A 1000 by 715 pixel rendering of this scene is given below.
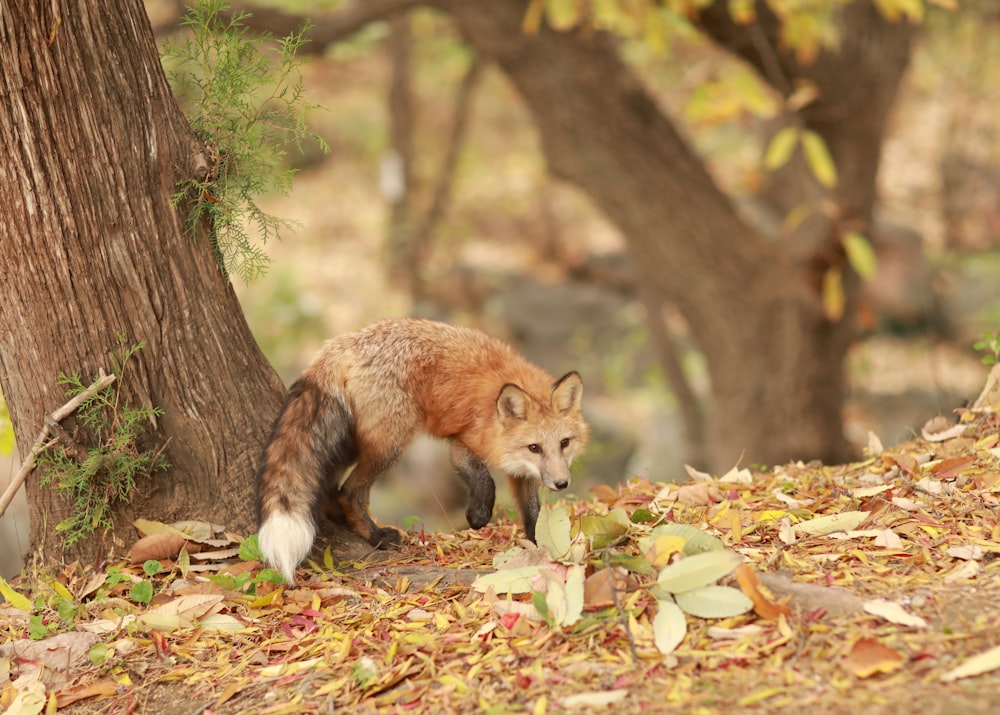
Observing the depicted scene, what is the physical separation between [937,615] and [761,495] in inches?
55.2

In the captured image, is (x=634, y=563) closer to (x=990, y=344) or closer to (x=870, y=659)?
(x=870, y=659)

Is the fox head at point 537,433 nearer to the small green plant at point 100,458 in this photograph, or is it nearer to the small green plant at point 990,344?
the small green plant at point 100,458

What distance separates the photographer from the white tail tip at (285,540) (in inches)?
144

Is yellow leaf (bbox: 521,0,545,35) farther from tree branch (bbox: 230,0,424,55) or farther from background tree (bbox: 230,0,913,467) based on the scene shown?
tree branch (bbox: 230,0,424,55)

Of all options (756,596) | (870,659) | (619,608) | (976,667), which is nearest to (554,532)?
(619,608)

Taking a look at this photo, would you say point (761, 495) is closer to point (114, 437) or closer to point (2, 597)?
point (114, 437)

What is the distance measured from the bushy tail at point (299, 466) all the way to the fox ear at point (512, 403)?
28.0 inches

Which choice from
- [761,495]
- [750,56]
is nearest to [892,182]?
[750,56]

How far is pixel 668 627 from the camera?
298cm

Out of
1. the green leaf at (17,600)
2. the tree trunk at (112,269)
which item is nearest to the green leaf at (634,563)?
the tree trunk at (112,269)

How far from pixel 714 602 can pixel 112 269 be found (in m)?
2.64

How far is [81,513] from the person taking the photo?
13.2 feet

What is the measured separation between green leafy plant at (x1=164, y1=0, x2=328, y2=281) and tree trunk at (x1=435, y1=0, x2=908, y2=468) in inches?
150

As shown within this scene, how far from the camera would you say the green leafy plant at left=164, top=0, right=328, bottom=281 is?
A: 13.6 ft
